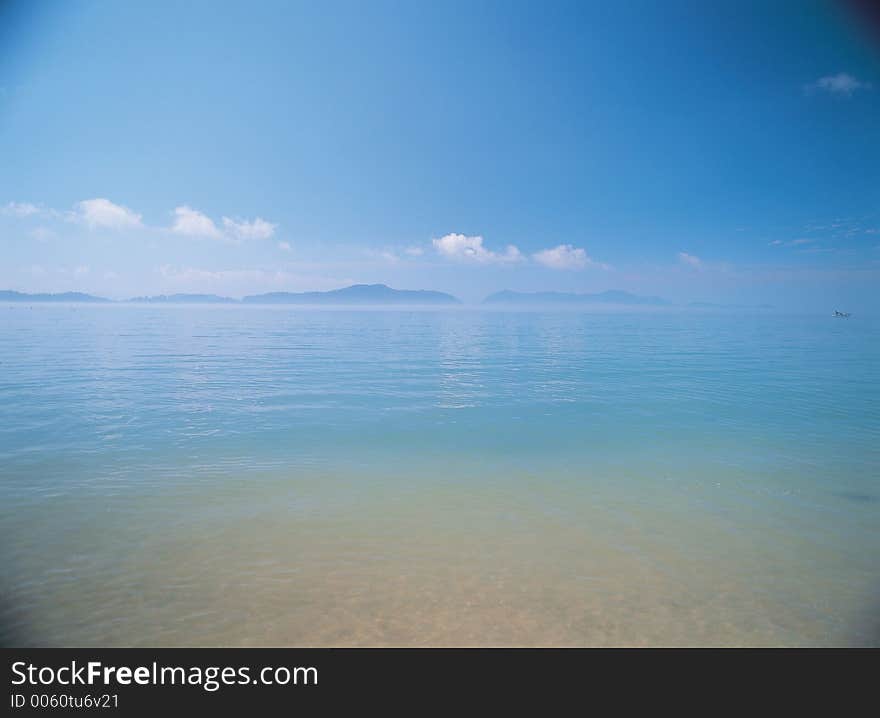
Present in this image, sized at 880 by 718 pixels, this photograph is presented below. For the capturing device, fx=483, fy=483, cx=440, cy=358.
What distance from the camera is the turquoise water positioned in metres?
7.80

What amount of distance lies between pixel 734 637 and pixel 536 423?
14.3 meters

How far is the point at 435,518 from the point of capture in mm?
11828

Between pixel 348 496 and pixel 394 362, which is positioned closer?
pixel 348 496

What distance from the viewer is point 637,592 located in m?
8.66

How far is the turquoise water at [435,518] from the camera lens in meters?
7.80

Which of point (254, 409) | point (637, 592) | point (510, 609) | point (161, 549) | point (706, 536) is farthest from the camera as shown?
point (254, 409)

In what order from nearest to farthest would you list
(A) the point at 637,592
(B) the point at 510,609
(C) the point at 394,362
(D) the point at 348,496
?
(B) the point at 510,609, (A) the point at 637,592, (D) the point at 348,496, (C) the point at 394,362

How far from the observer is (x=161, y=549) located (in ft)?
32.6
